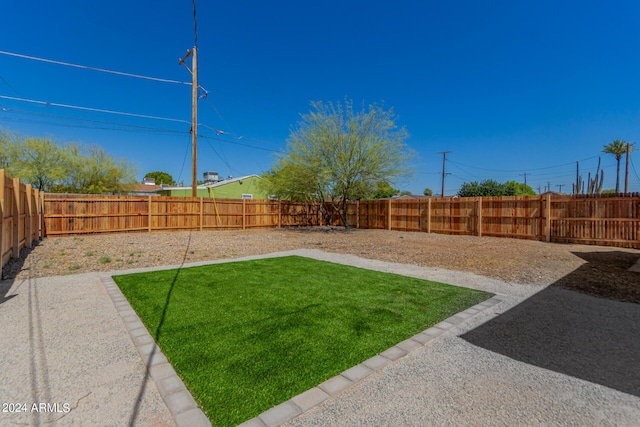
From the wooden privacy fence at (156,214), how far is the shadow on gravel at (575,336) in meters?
14.6

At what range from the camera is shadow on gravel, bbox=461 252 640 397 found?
256 centimetres

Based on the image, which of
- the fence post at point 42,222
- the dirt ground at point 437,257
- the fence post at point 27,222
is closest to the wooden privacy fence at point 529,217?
the dirt ground at point 437,257

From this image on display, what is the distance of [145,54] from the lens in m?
15.7

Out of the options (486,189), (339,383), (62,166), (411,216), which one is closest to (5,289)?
(339,383)

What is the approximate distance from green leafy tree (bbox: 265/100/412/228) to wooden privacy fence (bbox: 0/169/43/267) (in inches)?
408

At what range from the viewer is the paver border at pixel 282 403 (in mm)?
1913

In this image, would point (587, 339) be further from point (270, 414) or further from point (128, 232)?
point (128, 232)

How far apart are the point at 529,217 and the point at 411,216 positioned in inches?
209

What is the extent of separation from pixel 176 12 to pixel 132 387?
1444cm

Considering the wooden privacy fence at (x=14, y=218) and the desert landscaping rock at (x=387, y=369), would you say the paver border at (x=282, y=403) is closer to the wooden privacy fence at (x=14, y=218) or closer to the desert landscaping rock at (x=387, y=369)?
the desert landscaping rock at (x=387, y=369)

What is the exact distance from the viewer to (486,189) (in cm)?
3562

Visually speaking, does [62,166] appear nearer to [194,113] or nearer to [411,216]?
[194,113]

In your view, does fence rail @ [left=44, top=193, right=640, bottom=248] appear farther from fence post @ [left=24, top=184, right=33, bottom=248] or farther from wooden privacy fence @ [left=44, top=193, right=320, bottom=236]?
fence post @ [left=24, top=184, right=33, bottom=248]

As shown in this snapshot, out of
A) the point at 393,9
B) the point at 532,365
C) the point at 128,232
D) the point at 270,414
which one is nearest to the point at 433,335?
the point at 532,365
